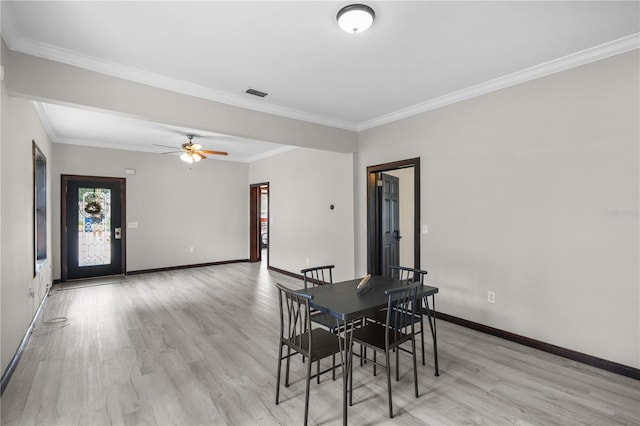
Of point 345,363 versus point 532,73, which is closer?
point 345,363

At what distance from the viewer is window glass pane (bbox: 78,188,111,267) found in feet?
20.7

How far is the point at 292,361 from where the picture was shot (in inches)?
114

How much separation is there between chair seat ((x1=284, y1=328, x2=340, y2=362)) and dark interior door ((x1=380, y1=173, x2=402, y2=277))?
9.23 ft

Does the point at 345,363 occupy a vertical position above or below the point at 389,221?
below

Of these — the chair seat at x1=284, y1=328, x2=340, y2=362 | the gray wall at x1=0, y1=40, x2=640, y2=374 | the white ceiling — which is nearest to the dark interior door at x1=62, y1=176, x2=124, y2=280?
the gray wall at x1=0, y1=40, x2=640, y2=374

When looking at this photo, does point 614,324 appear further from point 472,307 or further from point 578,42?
point 578,42

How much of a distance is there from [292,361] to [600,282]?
111 inches

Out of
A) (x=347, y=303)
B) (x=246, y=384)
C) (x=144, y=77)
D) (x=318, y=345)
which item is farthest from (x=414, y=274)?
(x=144, y=77)

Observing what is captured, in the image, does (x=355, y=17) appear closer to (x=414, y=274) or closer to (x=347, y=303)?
(x=347, y=303)

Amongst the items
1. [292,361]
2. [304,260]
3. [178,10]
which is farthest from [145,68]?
[304,260]

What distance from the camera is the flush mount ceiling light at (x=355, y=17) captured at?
2156 millimetres

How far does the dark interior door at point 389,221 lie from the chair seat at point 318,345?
2.81m

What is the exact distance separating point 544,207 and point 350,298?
2.17 metres

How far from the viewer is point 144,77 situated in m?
3.18
